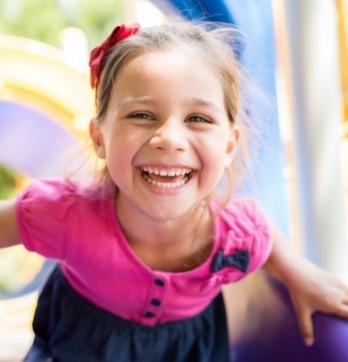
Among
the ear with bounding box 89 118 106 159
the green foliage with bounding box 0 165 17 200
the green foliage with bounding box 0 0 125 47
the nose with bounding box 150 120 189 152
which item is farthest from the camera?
the green foliage with bounding box 0 0 125 47

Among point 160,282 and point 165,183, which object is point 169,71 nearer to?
point 165,183

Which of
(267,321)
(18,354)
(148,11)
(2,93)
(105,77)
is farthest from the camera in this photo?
(148,11)

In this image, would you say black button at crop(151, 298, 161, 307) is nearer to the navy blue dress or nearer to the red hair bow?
the navy blue dress

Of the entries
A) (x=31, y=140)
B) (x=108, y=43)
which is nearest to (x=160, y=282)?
(x=108, y=43)

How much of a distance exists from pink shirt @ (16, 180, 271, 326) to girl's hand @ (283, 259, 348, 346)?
0.19ft

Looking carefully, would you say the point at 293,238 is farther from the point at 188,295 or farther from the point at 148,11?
the point at 148,11

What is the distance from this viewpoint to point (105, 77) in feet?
2.41

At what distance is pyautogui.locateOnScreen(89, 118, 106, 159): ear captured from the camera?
75cm

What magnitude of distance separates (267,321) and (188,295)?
145 millimetres

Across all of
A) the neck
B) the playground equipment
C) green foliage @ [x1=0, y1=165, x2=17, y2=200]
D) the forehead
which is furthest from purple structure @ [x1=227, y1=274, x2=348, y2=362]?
green foliage @ [x1=0, y1=165, x2=17, y2=200]

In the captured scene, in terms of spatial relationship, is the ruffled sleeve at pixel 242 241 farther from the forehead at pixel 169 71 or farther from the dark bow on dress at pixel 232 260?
the forehead at pixel 169 71

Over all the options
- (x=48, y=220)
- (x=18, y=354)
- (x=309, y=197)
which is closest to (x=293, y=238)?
(x=309, y=197)

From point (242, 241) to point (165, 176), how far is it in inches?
7.6

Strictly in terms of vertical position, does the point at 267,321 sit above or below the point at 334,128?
below
